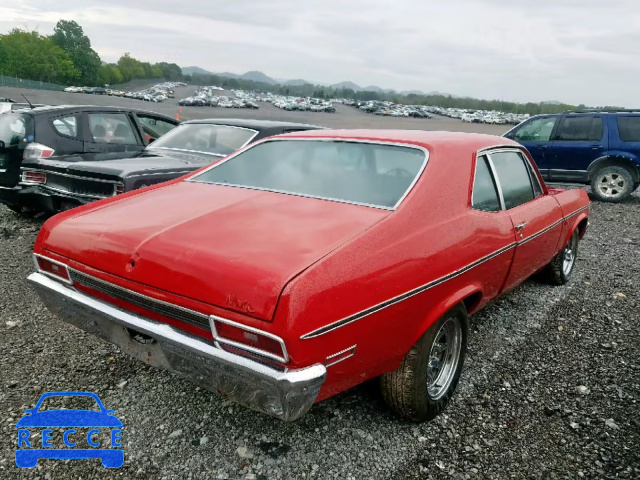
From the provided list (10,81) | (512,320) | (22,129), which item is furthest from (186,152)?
(10,81)

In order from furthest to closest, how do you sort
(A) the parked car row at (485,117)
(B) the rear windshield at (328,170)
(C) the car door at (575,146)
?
(A) the parked car row at (485,117), (C) the car door at (575,146), (B) the rear windshield at (328,170)

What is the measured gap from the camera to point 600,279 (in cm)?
527

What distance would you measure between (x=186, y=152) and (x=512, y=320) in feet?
13.9

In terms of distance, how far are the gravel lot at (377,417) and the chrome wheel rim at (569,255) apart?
1.07 metres

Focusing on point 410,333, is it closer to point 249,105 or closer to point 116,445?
point 116,445

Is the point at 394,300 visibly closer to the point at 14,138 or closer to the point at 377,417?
the point at 377,417

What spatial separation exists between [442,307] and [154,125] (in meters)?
7.06

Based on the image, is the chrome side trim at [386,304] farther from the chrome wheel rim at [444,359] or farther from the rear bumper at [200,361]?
the chrome wheel rim at [444,359]

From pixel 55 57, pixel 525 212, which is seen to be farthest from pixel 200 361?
pixel 55 57

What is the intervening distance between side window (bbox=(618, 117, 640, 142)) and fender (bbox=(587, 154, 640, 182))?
30cm

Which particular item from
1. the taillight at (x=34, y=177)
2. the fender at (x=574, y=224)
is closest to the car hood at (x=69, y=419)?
the taillight at (x=34, y=177)

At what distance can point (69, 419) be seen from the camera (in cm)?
267

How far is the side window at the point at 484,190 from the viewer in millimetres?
3036

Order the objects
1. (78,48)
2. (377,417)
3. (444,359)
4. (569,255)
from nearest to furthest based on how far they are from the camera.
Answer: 1. (377,417)
2. (444,359)
3. (569,255)
4. (78,48)
